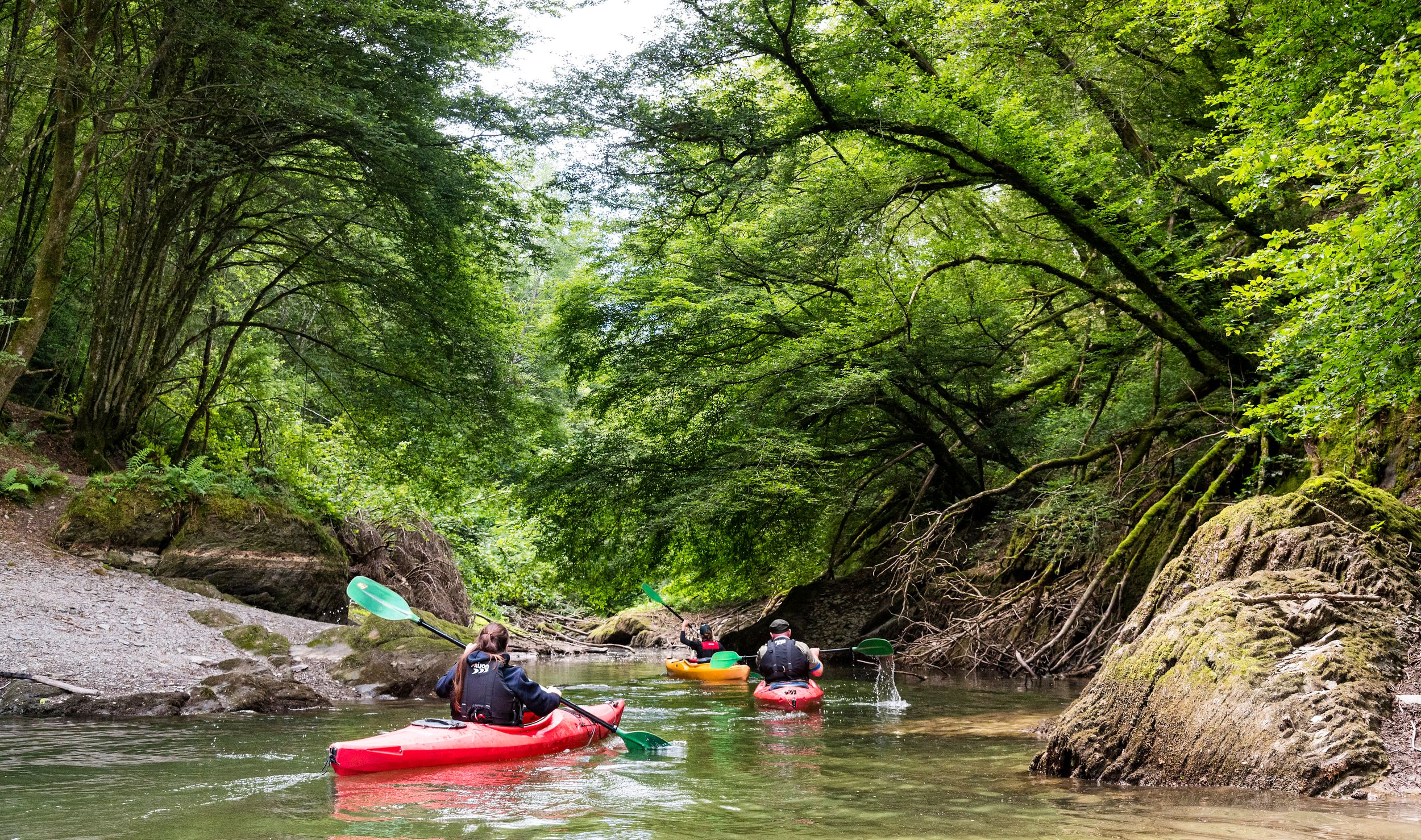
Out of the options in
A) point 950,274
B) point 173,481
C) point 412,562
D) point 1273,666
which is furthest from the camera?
point 412,562

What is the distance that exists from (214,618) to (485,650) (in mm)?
5548

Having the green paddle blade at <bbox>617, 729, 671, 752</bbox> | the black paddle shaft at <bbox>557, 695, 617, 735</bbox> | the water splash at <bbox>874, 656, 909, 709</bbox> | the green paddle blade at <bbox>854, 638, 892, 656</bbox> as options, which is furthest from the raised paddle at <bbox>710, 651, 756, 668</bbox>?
the green paddle blade at <bbox>617, 729, 671, 752</bbox>

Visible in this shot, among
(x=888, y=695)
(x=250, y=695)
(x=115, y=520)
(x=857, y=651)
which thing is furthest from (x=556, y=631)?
(x=250, y=695)

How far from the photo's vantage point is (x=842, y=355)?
1334cm

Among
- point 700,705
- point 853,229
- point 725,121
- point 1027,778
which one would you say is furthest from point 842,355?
point 1027,778

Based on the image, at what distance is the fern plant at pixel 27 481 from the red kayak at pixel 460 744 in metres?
8.14

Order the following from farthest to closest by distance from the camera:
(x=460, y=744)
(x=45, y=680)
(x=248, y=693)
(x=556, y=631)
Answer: (x=556, y=631) < (x=248, y=693) < (x=45, y=680) < (x=460, y=744)

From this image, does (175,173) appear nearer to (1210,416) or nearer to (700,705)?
(700,705)

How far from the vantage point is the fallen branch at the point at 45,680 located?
26.2ft

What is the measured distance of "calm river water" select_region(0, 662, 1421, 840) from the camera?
4.52m

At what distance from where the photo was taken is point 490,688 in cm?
712

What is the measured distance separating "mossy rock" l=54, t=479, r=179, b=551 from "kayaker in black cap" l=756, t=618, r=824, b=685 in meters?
7.97

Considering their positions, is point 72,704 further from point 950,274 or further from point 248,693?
point 950,274

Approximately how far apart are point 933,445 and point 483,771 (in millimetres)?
10148
